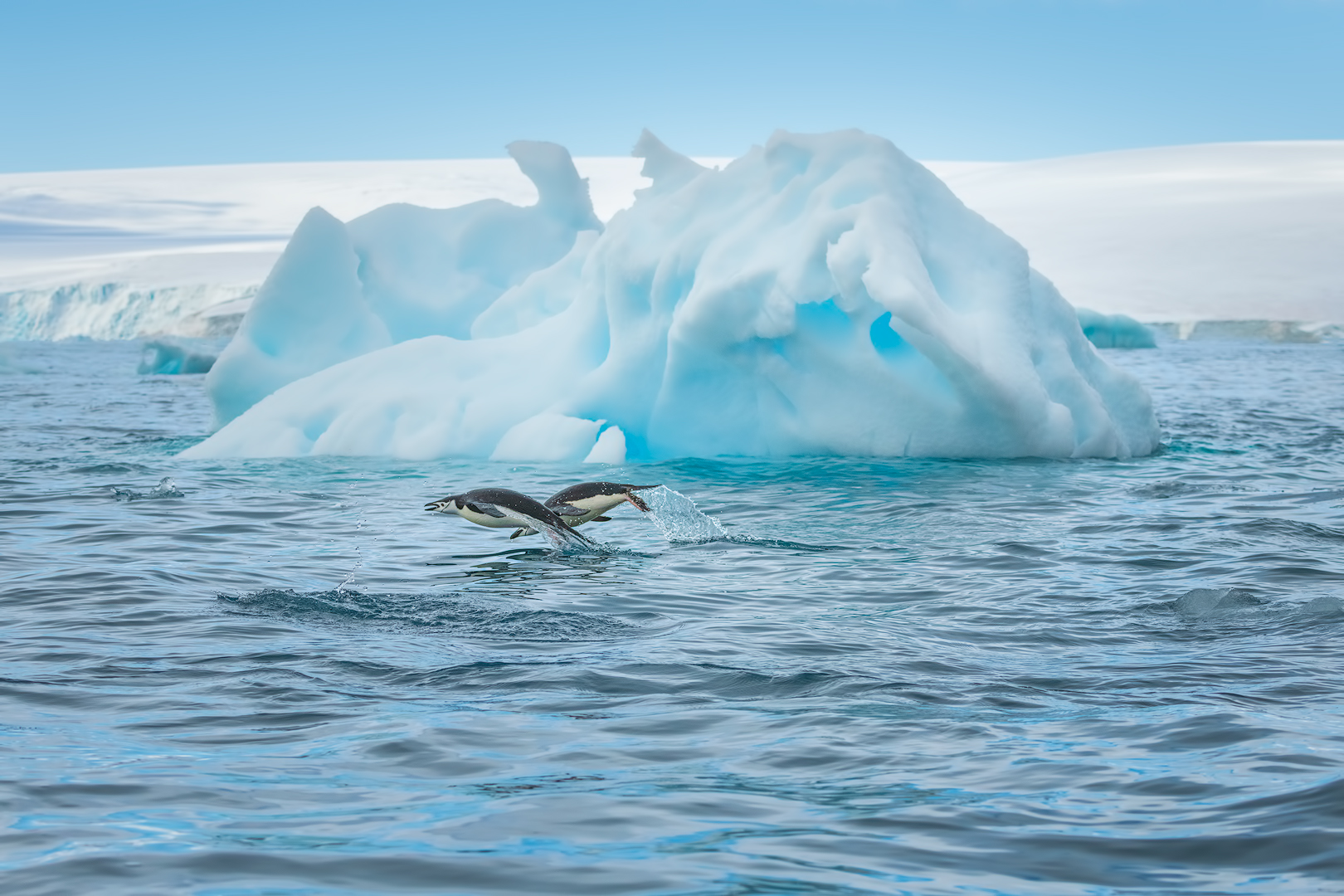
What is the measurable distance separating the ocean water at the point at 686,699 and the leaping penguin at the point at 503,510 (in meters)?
0.27

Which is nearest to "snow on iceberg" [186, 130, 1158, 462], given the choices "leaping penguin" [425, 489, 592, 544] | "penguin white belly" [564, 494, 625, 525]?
"penguin white belly" [564, 494, 625, 525]

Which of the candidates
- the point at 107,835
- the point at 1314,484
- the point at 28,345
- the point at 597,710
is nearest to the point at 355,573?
the point at 597,710

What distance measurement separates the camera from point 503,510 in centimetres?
820

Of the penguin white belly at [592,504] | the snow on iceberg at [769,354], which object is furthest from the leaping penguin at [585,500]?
the snow on iceberg at [769,354]

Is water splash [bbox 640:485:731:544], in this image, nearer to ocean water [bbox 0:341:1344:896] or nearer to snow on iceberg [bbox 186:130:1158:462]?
ocean water [bbox 0:341:1344:896]

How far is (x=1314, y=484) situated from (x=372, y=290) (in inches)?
469

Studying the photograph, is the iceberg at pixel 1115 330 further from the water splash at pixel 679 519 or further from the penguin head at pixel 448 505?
the penguin head at pixel 448 505

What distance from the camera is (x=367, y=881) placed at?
3.21 metres

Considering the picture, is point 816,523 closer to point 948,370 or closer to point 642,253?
point 948,370

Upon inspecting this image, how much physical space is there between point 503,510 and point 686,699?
3393 millimetres

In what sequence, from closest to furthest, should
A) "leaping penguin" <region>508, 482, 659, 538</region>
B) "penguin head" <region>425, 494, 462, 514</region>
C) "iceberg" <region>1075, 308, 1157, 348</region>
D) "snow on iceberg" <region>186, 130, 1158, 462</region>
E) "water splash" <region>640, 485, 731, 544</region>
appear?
"penguin head" <region>425, 494, 462, 514</region> < "leaping penguin" <region>508, 482, 659, 538</region> < "water splash" <region>640, 485, 731, 544</region> < "snow on iceberg" <region>186, 130, 1158, 462</region> < "iceberg" <region>1075, 308, 1157, 348</region>

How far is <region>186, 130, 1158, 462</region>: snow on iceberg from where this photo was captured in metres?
12.8

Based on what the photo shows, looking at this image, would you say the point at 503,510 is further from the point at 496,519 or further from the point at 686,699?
the point at 686,699

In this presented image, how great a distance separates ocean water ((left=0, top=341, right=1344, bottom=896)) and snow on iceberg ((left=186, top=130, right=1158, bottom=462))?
8.14 ft
